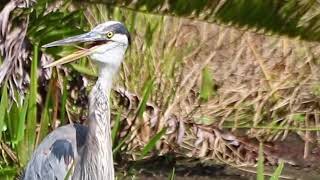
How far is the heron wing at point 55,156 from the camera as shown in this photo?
16.1 feet

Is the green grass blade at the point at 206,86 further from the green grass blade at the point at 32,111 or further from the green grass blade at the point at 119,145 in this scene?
the green grass blade at the point at 32,111

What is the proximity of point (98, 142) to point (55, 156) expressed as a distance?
20 centimetres

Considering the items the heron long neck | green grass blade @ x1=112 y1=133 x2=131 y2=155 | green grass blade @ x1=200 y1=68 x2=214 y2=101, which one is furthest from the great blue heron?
green grass blade @ x1=200 y1=68 x2=214 y2=101

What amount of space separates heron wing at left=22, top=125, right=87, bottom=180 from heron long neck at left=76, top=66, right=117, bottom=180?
0.07 m

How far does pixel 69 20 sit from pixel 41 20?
5.7 inches

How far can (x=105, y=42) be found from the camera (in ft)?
15.1

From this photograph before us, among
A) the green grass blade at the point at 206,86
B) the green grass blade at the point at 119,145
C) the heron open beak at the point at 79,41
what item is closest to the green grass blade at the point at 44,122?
the green grass blade at the point at 119,145

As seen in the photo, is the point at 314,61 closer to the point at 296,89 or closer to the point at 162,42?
the point at 296,89

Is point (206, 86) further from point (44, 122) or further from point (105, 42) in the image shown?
point (105, 42)

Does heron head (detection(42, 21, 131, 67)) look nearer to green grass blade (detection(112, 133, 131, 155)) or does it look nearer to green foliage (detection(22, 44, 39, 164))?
green foliage (detection(22, 44, 39, 164))

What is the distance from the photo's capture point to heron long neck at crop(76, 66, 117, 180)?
15.8 ft

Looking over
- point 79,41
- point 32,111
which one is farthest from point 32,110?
point 79,41

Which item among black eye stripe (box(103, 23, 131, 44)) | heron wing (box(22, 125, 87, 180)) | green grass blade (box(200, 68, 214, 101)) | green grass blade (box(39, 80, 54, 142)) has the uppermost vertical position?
black eye stripe (box(103, 23, 131, 44))

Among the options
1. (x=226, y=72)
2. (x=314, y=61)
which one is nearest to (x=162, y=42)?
(x=226, y=72)
